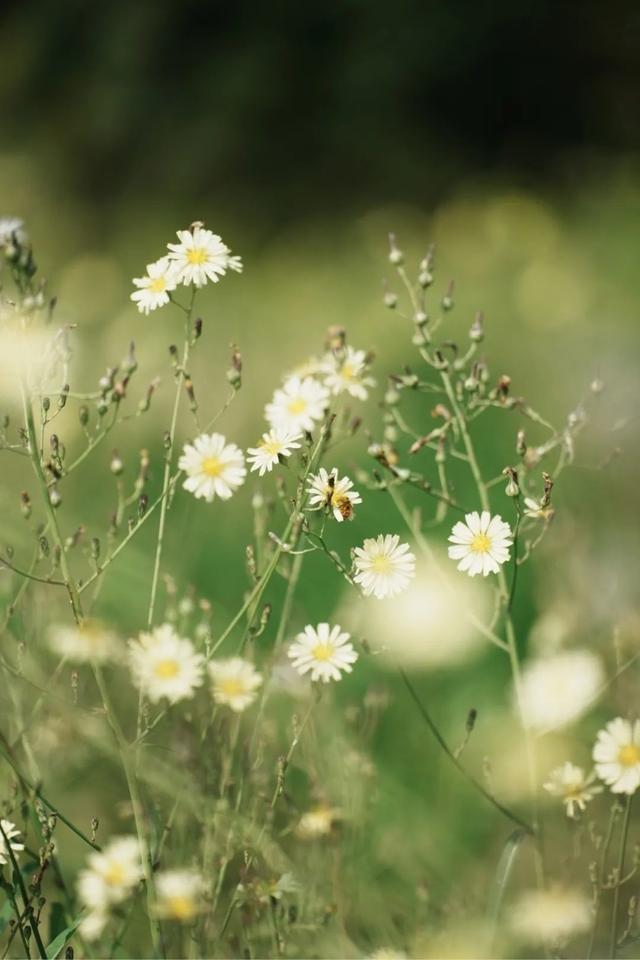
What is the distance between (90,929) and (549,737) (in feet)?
2.16

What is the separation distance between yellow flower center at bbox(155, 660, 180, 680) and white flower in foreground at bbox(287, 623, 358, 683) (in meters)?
0.07

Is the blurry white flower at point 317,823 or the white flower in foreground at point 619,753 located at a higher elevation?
the blurry white flower at point 317,823

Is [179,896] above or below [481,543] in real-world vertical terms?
below

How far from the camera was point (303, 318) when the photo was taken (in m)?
2.88

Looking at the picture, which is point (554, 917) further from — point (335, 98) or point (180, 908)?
point (335, 98)

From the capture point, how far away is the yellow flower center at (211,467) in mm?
659

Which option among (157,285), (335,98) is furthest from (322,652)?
(335,98)

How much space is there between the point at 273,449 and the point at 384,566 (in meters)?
0.09

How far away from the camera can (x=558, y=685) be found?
0.96 meters

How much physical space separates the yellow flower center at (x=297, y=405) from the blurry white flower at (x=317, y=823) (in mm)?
288

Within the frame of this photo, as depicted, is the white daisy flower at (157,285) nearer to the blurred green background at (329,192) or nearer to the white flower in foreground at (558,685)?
the white flower in foreground at (558,685)

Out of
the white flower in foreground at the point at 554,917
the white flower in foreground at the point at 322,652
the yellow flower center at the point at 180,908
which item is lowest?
the yellow flower center at the point at 180,908

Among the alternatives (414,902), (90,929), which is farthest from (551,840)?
(90,929)

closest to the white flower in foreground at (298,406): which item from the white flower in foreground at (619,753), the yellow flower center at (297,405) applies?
the yellow flower center at (297,405)
